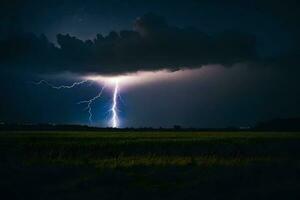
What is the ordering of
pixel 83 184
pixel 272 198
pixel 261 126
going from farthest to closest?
pixel 261 126 < pixel 83 184 < pixel 272 198

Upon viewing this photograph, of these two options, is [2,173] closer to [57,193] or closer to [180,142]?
[57,193]

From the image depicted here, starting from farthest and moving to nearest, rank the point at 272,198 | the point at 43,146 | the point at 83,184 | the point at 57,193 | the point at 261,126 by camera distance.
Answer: the point at 261,126
the point at 43,146
the point at 83,184
the point at 57,193
the point at 272,198

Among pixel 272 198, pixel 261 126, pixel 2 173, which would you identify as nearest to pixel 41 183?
pixel 2 173

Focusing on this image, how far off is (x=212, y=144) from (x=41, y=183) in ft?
96.9

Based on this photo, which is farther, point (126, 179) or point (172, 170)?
point (172, 170)

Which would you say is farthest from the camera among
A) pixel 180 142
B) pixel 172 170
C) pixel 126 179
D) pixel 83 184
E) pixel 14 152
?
pixel 180 142

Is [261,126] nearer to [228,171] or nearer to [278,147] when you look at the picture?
[278,147]

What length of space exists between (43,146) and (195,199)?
29.4 m

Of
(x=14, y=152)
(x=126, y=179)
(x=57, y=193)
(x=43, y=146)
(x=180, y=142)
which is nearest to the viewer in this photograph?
(x=57, y=193)

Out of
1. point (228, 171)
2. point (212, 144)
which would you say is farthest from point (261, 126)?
point (228, 171)

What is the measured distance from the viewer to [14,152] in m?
36.3

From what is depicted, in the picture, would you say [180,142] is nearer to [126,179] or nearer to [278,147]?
[278,147]

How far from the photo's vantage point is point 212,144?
151 ft

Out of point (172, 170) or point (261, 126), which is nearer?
point (172, 170)
